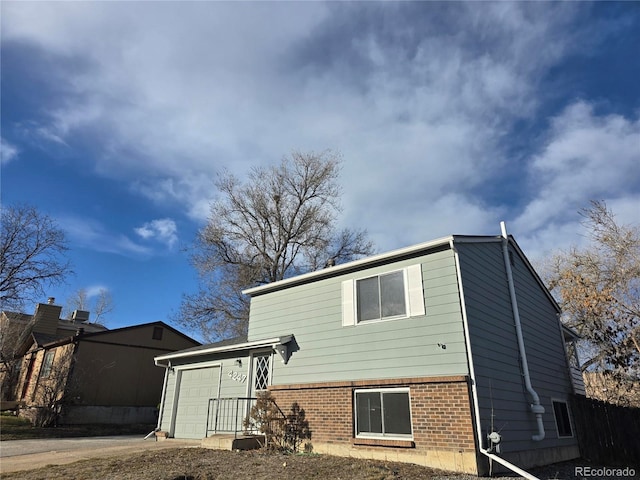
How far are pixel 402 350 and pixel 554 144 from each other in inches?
380

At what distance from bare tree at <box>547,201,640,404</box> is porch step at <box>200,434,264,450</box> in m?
14.4

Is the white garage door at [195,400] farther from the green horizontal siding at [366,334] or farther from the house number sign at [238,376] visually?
the green horizontal siding at [366,334]

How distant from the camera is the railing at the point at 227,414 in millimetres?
11805

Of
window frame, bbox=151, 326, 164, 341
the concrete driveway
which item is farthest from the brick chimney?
the concrete driveway

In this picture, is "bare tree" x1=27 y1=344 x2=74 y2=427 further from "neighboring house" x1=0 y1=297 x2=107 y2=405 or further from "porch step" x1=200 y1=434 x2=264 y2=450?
"porch step" x1=200 y1=434 x2=264 y2=450

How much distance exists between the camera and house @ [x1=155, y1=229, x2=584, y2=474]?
26.4 feet

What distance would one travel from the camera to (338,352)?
10117mm

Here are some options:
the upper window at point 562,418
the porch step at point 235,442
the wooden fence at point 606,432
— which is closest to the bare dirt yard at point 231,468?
the porch step at point 235,442

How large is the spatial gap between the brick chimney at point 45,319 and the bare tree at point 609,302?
29.5 metres

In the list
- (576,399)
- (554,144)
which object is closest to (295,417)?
(576,399)

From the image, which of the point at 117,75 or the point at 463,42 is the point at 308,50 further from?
the point at 117,75

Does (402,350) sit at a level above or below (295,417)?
above

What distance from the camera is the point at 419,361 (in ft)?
28.4

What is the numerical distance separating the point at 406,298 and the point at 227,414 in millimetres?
6860
